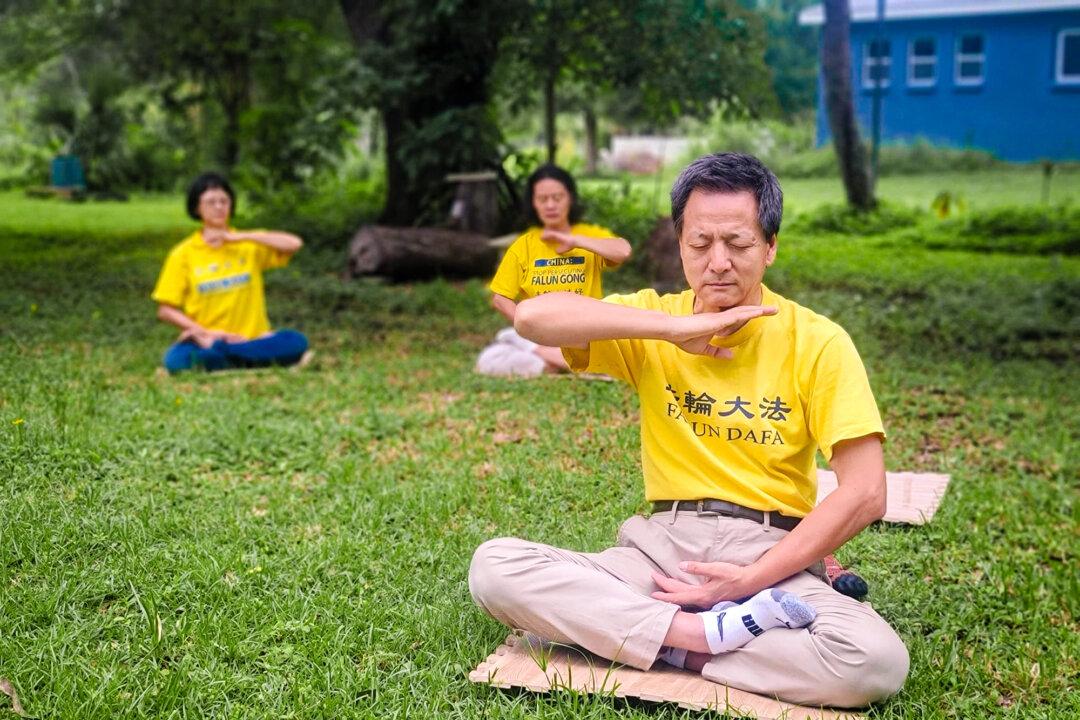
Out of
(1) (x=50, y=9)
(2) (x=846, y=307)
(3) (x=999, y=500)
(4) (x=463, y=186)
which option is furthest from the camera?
(1) (x=50, y=9)

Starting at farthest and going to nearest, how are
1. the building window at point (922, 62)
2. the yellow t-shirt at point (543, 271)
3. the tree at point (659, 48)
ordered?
the building window at point (922, 62) < the tree at point (659, 48) < the yellow t-shirt at point (543, 271)

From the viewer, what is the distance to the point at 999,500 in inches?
184

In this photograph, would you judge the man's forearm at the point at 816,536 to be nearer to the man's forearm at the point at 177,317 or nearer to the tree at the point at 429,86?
the man's forearm at the point at 177,317

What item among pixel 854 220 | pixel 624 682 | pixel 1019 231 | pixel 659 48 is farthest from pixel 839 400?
pixel 854 220

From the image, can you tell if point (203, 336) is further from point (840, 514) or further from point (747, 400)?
point (840, 514)

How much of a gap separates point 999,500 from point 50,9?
546 inches

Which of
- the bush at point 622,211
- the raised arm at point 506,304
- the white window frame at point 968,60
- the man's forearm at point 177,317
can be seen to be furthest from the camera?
the white window frame at point 968,60

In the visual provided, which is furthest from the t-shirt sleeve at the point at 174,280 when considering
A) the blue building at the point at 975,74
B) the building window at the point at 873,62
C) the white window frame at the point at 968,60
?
the white window frame at the point at 968,60

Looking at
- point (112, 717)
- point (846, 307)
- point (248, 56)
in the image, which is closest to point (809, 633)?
point (112, 717)

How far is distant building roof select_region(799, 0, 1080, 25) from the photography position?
15.8 m

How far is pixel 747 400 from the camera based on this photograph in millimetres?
3008

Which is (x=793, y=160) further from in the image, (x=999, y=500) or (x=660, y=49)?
(x=999, y=500)

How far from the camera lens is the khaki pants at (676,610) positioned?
111 inches

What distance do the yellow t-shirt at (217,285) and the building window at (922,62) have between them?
40.9ft
